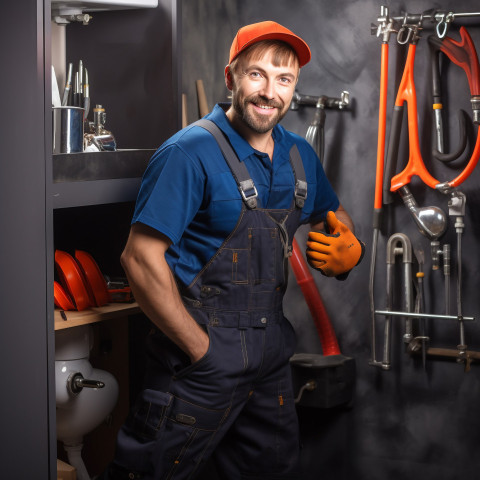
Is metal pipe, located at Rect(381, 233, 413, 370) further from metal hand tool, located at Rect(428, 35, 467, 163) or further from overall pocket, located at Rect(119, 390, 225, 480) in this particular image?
overall pocket, located at Rect(119, 390, 225, 480)

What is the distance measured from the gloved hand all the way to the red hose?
700 mm

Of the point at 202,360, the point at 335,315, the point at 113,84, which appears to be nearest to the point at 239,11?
the point at 113,84

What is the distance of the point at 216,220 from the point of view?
2357 mm

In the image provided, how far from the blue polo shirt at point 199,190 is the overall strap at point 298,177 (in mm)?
18

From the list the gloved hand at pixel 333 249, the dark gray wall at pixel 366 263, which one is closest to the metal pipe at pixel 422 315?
the dark gray wall at pixel 366 263

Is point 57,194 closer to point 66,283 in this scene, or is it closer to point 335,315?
point 66,283

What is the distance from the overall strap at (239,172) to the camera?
2369 millimetres

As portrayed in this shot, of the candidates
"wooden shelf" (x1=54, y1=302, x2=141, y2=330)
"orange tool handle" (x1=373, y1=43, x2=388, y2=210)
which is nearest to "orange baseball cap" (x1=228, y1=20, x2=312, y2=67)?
"orange tool handle" (x1=373, y1=43, x2=388, y2=210)

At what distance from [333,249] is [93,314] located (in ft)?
2.71

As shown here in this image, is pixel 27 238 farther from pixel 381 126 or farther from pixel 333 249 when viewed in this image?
pixel 381 126

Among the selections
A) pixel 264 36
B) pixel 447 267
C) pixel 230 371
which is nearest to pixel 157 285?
pixel 230 371

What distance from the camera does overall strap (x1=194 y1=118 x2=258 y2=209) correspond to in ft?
7.77

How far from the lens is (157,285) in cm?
227

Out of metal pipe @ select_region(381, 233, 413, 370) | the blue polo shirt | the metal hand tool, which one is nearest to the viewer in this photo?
the blue polo shirt
